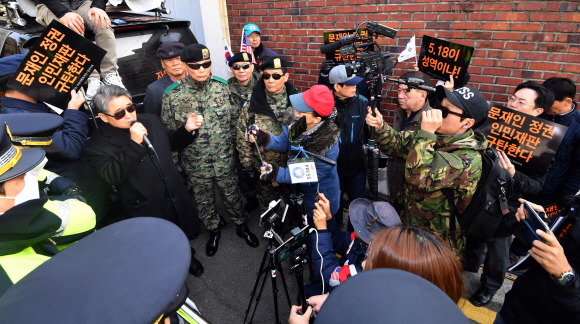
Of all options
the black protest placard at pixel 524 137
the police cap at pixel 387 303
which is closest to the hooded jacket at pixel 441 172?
the black protest placard at pixel 524 137

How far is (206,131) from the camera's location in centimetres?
302

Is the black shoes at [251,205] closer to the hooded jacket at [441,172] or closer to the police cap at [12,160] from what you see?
the hooded jacket at [441,172]

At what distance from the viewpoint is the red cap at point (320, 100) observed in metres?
2.35

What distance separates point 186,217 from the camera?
2.86m

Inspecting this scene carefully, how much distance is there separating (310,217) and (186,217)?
1.22 metres

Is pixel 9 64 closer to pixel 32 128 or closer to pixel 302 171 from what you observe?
pixel 32 128

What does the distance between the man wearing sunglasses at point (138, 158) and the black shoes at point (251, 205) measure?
104 cm

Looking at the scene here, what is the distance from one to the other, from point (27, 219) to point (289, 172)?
5.24 ft

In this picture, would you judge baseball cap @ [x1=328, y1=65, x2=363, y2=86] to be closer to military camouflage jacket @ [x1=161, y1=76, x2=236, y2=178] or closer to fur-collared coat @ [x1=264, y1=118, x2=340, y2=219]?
fur-collared coat @ [x1=264, y1=118, x2=340, y2=219]

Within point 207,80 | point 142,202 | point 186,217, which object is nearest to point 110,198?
point 142,202

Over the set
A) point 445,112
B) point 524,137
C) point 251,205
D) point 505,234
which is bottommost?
point 251,205

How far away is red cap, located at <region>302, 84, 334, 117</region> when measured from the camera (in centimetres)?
235

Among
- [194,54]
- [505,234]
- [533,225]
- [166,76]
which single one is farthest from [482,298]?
[166,76]

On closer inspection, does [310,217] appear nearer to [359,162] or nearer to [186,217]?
[359,162]
